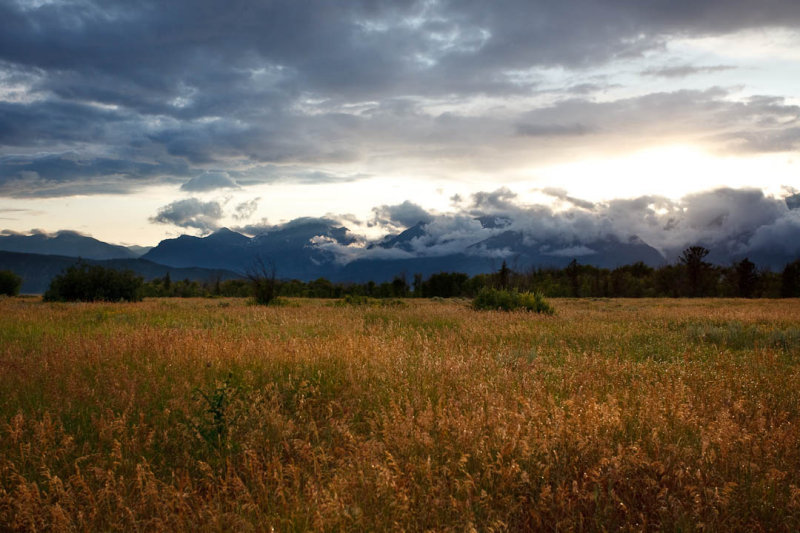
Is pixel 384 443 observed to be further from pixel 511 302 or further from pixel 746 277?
pixel 746 277

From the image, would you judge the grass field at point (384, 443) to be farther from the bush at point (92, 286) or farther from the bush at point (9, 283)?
the bush at point (9, 283)

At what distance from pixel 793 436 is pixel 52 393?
877 cm

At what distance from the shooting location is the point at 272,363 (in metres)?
7.36

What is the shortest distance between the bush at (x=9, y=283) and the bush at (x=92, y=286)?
139ft

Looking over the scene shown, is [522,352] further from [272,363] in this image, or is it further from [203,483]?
[203,483]

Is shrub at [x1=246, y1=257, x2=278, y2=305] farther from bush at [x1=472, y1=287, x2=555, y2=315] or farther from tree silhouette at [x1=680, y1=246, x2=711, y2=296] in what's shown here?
tree silhouette at [x1=680, y1=246, x2=711, y2=296]

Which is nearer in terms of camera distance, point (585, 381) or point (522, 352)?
point (585, 381)

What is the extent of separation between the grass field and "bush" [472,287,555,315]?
12063 mm

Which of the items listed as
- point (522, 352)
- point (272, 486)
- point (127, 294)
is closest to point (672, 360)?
point (522, 352)

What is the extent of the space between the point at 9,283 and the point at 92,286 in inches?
1841

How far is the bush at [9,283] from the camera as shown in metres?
63.2

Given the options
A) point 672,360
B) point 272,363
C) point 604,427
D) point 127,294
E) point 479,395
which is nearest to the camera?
point 604,427

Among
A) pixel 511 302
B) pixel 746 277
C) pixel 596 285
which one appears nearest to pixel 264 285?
pixel 511 302

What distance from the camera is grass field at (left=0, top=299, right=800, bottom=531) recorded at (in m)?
3.68
